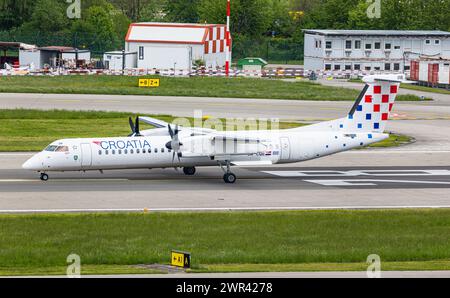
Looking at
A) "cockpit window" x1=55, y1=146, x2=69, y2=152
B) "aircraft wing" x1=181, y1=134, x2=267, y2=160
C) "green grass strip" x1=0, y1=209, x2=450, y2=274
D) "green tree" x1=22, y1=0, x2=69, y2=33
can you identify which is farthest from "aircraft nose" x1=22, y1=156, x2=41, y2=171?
"green tree" x1=22, y1=0, x2=69, y2=33

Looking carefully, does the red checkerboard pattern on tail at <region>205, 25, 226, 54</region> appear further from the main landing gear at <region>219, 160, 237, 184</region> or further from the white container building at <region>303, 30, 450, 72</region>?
the main landing gear at <region>219, 160, 237, 184</region>

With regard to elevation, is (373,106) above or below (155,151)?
above

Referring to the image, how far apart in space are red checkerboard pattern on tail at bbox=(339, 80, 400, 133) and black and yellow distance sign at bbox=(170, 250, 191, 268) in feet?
64.0

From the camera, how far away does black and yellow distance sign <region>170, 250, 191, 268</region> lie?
19.7 metres

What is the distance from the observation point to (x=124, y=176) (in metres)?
37.7


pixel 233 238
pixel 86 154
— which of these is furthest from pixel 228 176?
pixel 233 238

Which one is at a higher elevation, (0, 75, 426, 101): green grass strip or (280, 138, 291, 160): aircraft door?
(0, 75, 426, 101): green grass strip

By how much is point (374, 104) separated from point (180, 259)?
2067 cm

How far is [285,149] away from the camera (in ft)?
118

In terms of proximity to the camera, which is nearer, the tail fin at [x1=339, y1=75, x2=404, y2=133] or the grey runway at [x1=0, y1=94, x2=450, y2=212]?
the grey runway at [x1=0, y1=94, x2=450, y2=212]

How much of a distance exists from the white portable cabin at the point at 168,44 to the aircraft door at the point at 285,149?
2363 inches

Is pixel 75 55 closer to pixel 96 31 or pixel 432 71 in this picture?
pixel 96 31

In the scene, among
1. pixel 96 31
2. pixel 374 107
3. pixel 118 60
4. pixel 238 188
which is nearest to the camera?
pixel 238 188
